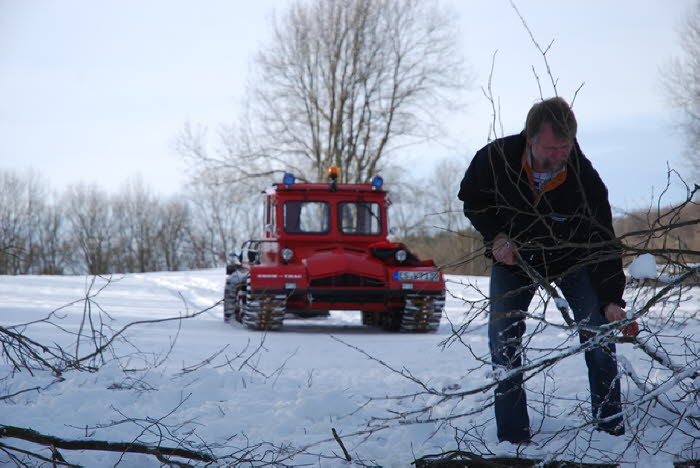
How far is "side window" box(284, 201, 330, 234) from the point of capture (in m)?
10.4

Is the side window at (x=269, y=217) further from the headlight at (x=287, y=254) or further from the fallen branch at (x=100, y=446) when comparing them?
the fallen branch at (x=100, y=446)

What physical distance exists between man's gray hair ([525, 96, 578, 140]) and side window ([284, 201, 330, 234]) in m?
7.50

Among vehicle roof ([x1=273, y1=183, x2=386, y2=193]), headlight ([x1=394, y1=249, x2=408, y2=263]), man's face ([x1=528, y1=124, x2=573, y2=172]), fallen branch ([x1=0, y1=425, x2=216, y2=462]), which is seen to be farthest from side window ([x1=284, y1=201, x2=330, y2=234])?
fallen branch ([x1=0, y1=425, x2=216, y2=462])

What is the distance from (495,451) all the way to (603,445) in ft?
1.47

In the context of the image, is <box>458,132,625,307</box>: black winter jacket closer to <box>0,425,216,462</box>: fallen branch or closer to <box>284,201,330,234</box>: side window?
<box>0,425,216,462</box>: fallen branch

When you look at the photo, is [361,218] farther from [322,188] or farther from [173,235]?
[173,235]

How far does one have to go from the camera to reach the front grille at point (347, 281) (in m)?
9.36

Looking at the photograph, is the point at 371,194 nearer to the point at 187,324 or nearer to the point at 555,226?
the point at 187,324

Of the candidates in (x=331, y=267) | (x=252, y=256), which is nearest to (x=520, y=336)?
(x=331, y=267)

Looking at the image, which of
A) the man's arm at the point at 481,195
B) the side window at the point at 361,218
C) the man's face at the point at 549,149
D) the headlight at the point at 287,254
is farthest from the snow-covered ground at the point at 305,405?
the side window at the point at 361,218

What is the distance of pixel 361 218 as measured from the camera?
423 inches

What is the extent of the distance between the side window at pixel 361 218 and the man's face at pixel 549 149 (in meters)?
7.54

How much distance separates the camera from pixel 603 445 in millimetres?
3055

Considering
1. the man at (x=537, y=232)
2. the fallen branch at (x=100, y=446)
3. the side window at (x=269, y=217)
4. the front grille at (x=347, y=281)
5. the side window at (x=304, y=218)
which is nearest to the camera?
the fallen branch at (x=100, y=446)
